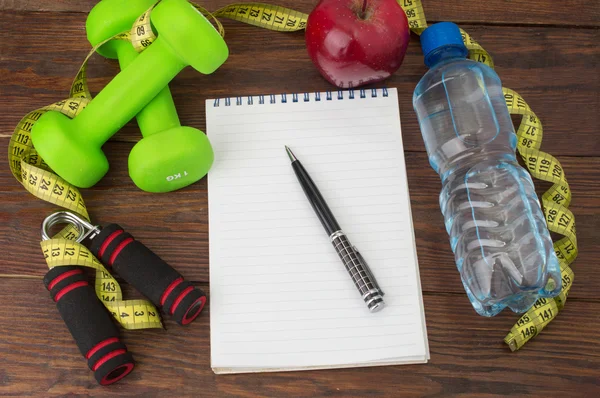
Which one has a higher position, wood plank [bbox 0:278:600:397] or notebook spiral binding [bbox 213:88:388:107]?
notebook spiral binding [bbox 213:88:388:107]

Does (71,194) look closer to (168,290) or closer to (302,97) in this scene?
(168,290)

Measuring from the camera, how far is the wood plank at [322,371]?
79 cm

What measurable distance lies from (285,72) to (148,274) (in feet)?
1.29

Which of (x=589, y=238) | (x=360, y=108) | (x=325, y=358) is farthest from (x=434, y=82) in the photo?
(x=325, y=358)

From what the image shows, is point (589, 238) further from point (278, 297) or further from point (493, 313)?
point (278, 297)

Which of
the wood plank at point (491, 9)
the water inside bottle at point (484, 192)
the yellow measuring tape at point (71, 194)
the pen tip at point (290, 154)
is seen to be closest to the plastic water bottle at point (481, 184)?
the water inside bottle at point (484, 192)

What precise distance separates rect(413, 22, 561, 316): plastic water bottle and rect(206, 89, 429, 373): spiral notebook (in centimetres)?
7

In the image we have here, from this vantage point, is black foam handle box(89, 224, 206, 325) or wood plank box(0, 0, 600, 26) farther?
wood plank box(0, 0, 600, 26)

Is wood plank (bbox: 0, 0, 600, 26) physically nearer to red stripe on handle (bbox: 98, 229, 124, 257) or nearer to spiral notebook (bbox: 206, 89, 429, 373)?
spiral notebook (bbox: 206, 89, 429, 373)

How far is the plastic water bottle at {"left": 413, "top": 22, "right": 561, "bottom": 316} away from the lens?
0.82m

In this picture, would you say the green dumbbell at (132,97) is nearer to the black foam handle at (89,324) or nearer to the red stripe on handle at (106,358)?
the black foam handle at (89,324)

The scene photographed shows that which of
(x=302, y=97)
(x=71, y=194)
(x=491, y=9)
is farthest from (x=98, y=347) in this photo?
(x=491, y=9)

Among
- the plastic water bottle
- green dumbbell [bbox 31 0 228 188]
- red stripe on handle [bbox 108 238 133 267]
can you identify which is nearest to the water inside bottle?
the plastic water bottle

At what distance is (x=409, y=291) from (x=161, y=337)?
1.17ft
